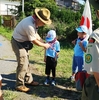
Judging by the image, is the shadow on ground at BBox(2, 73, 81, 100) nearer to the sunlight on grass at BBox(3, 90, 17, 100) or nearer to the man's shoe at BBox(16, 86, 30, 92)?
the man's shoe at BBox(16, 86, 30, 92)

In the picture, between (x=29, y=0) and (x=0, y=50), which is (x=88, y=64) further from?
(x=29, y=0)

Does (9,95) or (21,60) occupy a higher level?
(21,60)

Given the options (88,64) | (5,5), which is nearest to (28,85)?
(88,64)

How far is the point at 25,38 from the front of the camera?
167 inches

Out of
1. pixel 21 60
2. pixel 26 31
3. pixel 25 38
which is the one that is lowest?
pixel 21 60

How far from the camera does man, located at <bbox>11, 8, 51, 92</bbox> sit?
13.3 ft

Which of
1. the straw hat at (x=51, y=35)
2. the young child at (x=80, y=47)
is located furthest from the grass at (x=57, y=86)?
the straw hat at (x=51, y=35)

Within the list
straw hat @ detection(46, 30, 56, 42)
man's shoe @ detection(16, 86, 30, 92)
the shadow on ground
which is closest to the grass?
the shadow on ground

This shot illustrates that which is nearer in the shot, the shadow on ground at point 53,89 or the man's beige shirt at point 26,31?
the man's beige shirt at point 26,31

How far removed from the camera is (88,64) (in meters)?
1.91

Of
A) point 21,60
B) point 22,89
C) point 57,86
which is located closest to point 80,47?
point 57,86

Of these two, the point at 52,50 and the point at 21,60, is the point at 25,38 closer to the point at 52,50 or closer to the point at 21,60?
the point at 21,60

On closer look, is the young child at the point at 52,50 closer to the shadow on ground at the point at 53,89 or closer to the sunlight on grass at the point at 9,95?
the shadow on ground at the point at 53,89

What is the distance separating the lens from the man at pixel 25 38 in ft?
13.3
